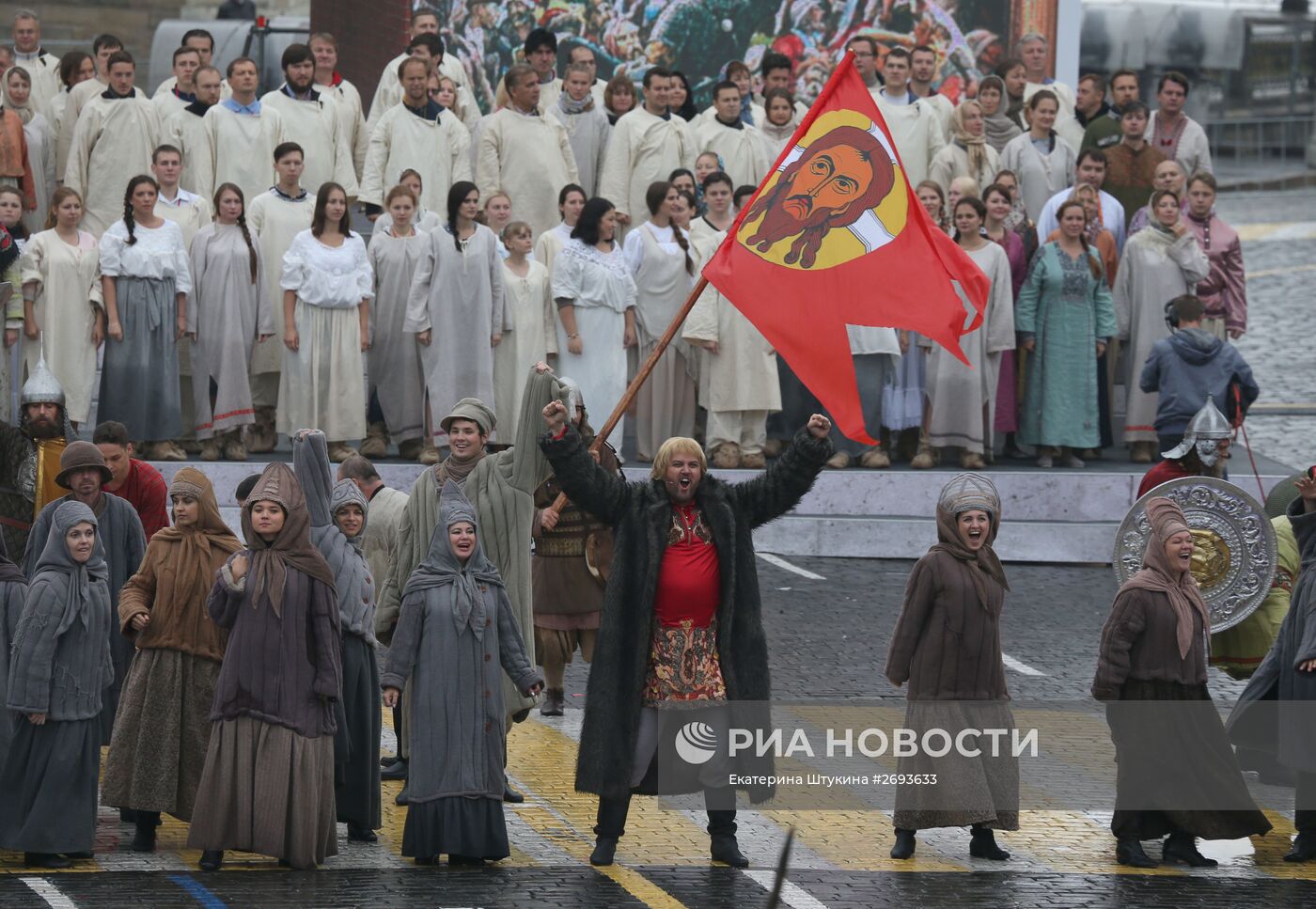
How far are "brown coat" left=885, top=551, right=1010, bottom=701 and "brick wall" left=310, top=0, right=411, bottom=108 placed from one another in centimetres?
1213

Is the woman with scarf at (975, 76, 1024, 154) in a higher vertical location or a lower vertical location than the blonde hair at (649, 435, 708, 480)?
higher

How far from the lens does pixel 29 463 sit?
1191 centimetres

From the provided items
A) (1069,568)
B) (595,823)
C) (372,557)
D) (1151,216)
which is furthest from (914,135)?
(595,823)

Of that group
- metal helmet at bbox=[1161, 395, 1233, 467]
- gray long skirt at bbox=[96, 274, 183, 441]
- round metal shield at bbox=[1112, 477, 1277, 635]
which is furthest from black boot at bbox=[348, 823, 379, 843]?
gray long skirt at bbox=[96, 274, 183, 441]

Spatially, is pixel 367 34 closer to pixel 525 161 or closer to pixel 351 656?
pixel 525 161

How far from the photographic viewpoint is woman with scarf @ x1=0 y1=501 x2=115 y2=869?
31.0ft

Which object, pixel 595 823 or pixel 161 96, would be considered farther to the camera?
pixel 161 96

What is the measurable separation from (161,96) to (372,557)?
716cm

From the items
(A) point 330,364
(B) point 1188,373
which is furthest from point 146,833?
(B) point 1188,373

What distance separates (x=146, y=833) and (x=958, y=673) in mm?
3458

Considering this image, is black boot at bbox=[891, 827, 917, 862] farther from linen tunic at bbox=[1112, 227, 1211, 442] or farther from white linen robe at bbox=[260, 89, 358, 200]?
white linen robe at bbox=[260, 89, 358, 200]

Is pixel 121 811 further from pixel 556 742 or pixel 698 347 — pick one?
pixel 698 347

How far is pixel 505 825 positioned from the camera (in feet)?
32.5

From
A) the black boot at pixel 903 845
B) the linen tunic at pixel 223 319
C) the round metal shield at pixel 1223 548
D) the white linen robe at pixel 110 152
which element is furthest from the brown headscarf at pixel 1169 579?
the white linen robe at pixel 110 152
